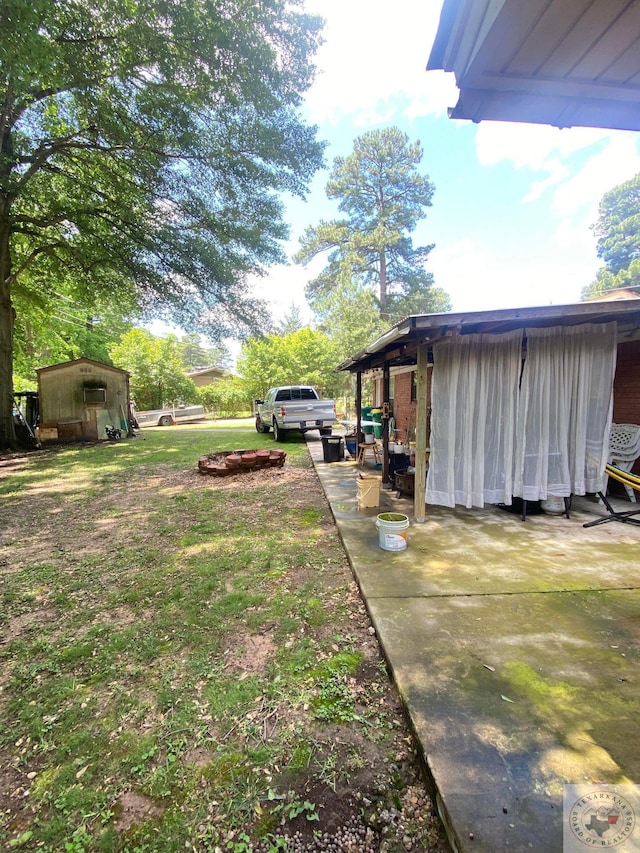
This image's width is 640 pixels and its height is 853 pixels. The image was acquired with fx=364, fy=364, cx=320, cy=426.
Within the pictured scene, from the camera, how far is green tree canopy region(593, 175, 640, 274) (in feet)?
107

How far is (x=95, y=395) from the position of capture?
1372 cm

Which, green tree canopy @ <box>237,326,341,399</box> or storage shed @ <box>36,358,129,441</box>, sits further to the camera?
green tree canopy @ <box>237,326,341,399</box>

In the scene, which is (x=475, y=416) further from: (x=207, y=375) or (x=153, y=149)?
(x=207, y=375)

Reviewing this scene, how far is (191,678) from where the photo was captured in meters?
2.27

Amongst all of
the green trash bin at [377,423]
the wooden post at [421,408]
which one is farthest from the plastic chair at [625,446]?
the green trash bin at [377,423]

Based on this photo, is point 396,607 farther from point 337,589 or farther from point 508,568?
point 508,568

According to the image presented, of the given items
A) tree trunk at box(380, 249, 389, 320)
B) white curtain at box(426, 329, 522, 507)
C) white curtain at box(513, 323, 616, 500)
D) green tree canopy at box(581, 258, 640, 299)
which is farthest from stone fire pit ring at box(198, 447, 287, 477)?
green tree canopy at box(581, 258, 640, 299)

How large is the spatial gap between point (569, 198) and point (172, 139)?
98.4 ft

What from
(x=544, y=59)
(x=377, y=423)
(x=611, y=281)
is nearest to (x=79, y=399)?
(x=377, y=423)

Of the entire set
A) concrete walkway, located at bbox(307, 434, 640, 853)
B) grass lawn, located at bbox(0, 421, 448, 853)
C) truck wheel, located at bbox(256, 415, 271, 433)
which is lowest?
grass lawn, located at bbox(0, 421, 448, 853)

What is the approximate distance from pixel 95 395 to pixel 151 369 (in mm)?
11473

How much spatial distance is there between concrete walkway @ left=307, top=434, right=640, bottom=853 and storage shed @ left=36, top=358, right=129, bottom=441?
42.1 feet

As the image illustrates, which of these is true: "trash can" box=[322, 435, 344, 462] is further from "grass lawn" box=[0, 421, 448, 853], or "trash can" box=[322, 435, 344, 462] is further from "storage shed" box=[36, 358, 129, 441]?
"storage shed" box=[36, 358, 129, 441]

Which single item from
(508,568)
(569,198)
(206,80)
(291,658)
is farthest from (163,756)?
(569,198)
